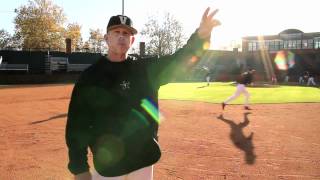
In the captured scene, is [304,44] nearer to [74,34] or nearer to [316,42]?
[316,42]

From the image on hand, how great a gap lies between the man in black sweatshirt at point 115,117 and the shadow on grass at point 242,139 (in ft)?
14.8

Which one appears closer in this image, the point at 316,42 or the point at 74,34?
the point at 316,42

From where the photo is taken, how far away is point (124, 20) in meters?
3.34

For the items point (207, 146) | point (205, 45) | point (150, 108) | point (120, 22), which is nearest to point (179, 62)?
point (205, 45)

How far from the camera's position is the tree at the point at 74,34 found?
7328 centimetres

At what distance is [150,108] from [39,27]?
223 feet

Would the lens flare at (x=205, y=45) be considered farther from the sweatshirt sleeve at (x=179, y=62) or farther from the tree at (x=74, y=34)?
the tree at (x=74, y=34)

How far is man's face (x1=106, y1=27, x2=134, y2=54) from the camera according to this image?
10.7 feet

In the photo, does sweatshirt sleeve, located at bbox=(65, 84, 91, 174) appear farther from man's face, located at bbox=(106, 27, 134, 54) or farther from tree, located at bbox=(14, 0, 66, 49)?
tree, located at bbox=(14, 0, 66, 49)

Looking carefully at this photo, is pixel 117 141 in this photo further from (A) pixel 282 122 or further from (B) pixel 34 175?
(A) pixel 282 122

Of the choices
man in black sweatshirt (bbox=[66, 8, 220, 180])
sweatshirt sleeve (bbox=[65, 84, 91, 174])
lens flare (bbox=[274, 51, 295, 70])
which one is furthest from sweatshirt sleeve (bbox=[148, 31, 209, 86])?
lens flare (bbox=[274, 51, 295, 70])

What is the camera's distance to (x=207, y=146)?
348 inches

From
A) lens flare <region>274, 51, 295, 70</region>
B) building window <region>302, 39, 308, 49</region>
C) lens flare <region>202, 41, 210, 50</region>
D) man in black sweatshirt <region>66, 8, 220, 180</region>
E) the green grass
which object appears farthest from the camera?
building window <region>302, 39, 308, 49</region>

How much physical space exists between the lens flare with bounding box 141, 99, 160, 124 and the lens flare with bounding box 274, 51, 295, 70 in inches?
2195
